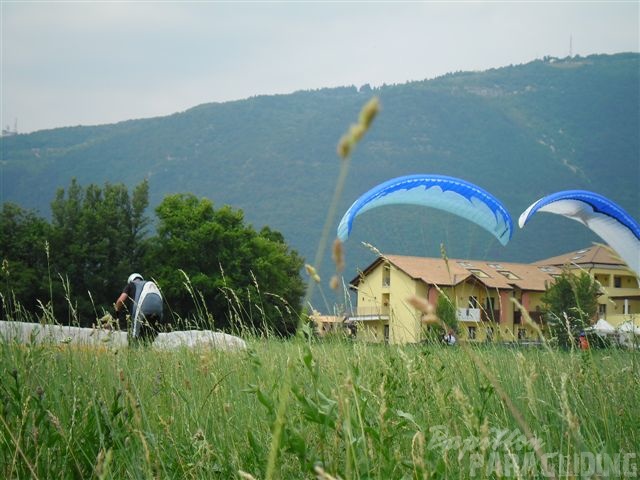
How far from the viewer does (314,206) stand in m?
165

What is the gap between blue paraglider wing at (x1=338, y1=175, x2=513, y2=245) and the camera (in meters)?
11.2

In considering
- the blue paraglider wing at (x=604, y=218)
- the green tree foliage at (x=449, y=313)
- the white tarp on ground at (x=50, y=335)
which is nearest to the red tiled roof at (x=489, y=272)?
the blue paraglider wing at (x=604, y=218)

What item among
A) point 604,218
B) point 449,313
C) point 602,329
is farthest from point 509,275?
point 449,313

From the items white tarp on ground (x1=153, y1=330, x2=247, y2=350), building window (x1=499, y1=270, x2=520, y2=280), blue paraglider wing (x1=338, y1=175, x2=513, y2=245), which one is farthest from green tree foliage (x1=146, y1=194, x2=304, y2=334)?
white tarp on ground (x1=153, y1=330, x2=247, y2=350)

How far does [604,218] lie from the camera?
1211 centimetres

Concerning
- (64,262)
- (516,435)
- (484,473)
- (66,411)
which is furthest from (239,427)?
(64,262)

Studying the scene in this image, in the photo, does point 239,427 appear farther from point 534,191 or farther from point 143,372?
point 534,191

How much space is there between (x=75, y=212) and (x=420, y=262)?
2653 cm

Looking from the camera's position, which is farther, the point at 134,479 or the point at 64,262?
the point at 64,262

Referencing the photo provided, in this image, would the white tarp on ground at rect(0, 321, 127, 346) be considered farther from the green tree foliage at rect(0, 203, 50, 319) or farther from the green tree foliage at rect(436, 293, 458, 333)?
the green tree foliage at rect(0, 203, 50, 319)

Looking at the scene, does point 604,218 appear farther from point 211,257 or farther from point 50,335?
point 211,257

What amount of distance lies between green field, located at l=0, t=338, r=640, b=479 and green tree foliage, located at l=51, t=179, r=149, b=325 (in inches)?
1534

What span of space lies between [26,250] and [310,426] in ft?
142

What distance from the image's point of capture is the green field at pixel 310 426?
2.12 metres
